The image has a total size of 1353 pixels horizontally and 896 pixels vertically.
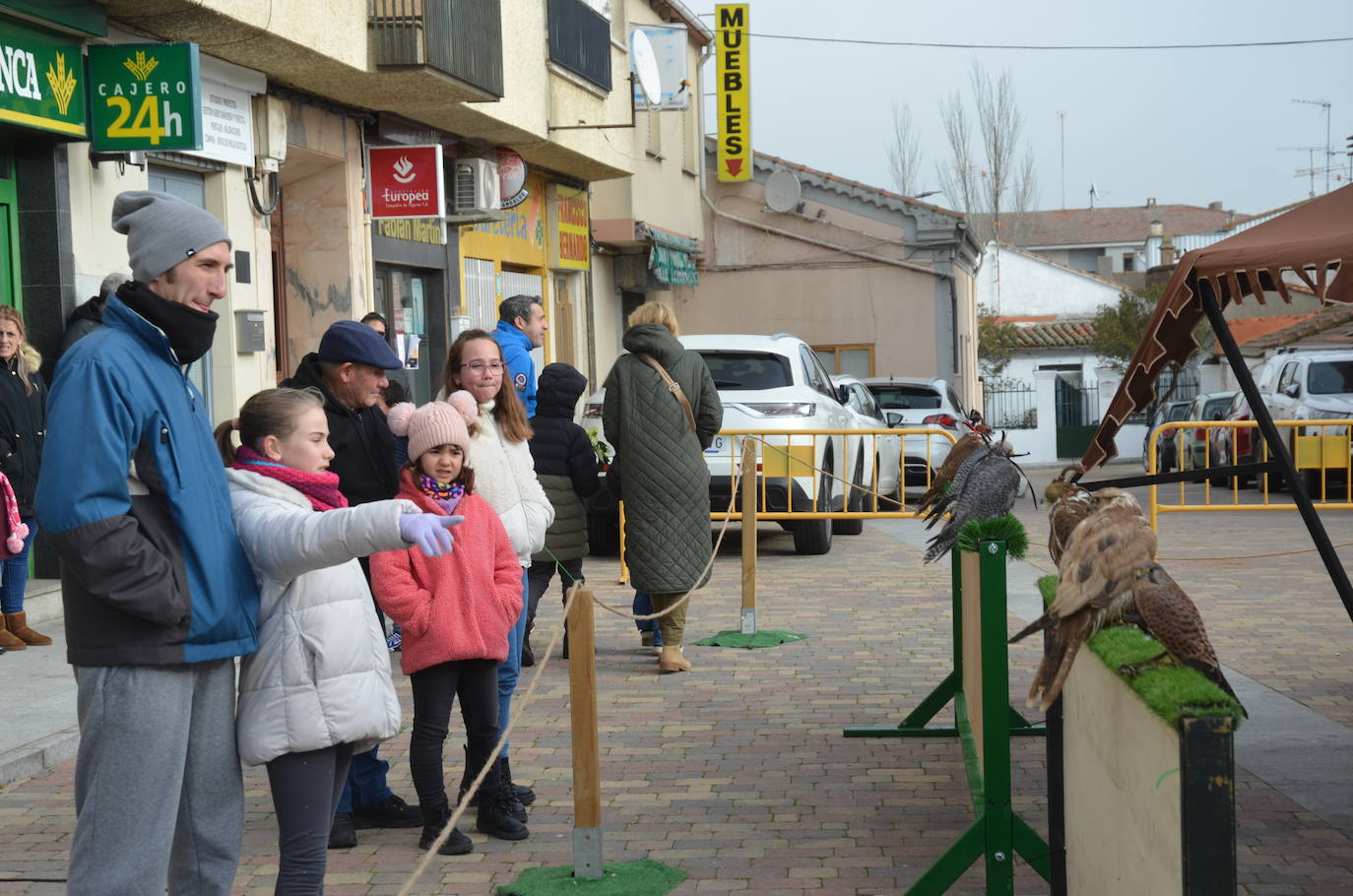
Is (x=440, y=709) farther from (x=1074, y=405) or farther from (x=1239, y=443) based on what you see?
(x=1074, y=405)

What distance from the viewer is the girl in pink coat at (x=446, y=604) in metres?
5.29

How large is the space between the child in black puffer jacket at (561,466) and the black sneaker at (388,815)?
8.36 feet

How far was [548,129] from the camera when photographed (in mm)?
18812

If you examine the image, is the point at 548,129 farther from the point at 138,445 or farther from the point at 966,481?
the point at 138,445

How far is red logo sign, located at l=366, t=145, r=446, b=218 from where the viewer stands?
52.0 feet

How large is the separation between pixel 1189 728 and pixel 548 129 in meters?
16.7

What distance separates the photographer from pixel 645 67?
23.3 meters

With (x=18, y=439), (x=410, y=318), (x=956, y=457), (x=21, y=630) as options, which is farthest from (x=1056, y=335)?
(x=956, y=457)

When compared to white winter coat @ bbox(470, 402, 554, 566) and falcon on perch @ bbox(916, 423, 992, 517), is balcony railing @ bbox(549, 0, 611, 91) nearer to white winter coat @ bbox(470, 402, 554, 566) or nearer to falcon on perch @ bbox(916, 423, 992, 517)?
falcon on perch @ bbox(916, 423, 992, 517)

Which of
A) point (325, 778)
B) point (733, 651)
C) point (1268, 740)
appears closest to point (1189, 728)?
point (325, 778)

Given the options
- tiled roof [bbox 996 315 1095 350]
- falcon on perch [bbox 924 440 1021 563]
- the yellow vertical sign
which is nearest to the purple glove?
falcon on perch [bbox 924 440 1021 563]

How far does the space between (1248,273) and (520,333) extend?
5.15 m

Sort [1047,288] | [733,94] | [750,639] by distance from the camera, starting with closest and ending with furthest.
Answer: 1. [750,639]
2. [733,94]
3. [1047,288]

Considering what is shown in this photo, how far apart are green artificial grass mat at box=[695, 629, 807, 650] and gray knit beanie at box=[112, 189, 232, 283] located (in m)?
6.46
